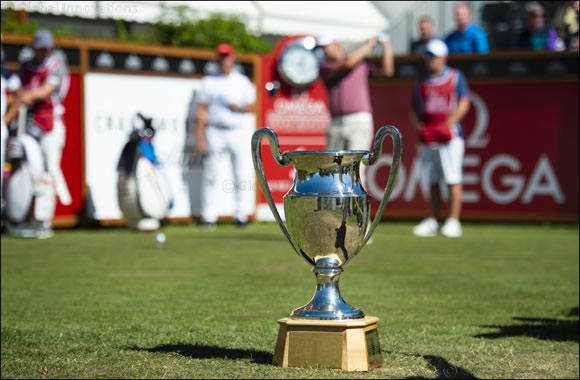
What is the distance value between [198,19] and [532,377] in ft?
60.7

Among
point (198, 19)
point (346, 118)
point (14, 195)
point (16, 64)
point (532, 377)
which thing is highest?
point (198, 19)

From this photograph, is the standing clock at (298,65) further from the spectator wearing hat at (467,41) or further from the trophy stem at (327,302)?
the trophy stem at (327,302)

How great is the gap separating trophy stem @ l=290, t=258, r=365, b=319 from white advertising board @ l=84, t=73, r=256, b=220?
7.46 meters

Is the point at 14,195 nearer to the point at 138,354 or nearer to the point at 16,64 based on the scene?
the point at 16,64

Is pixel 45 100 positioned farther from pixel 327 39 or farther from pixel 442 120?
pixel 442 120

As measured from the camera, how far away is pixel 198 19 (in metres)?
21.2

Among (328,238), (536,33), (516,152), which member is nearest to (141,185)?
(516,152)

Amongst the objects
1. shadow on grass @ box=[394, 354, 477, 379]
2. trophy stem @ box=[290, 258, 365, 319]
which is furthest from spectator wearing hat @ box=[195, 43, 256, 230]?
trophy stem @ box=[290, 258, 365, 319]

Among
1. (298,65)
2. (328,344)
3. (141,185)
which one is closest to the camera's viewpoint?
(328,344)

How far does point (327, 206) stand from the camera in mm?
3295

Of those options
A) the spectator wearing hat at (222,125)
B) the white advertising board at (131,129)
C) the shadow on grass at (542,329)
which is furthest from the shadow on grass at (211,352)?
the spectator wearing hat at (222,125)

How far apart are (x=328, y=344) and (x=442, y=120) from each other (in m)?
6.93

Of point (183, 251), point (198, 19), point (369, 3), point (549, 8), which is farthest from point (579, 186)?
point (198, 19)

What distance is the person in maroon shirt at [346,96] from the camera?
8.58 metres
